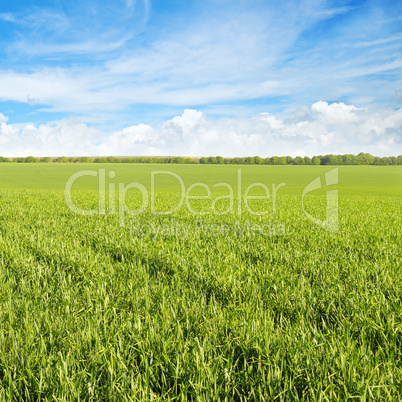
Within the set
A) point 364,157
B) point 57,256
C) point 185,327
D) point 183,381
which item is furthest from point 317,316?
point 364,157

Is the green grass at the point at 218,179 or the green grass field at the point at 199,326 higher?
the green grass at the point at 218,179

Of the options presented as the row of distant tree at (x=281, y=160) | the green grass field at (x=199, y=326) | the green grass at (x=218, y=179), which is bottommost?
the green grass field at (x=199, y=326)

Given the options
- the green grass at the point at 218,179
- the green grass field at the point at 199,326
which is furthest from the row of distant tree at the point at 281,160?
the green grass field at the point at 199,326

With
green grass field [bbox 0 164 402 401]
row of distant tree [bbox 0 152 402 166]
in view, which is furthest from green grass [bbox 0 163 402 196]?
row of distant tree [bbox 0 152 402 166]

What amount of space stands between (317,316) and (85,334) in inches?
103

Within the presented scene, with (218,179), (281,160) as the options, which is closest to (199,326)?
(218,179)

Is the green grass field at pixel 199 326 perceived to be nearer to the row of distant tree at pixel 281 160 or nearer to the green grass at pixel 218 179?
the green grass at pixel 218 179

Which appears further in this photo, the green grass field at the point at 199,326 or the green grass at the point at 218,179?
the green grass at the point at 218,179

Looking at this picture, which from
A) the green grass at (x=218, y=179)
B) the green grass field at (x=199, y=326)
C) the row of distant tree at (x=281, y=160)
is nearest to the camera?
the green grass field at (x=199, y=326)

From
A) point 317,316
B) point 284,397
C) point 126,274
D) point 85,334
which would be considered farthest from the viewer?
point 126,274

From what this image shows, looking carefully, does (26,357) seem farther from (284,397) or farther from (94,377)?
Result: (284,397)

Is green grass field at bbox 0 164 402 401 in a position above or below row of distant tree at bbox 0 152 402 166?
below

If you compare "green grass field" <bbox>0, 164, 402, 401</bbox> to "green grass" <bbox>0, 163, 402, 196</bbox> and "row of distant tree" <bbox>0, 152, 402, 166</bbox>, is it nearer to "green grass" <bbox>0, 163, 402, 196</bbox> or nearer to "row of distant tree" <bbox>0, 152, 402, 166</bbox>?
"green grass" <bbox>0, 163, 402, 196</bbox>

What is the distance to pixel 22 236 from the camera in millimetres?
7801
